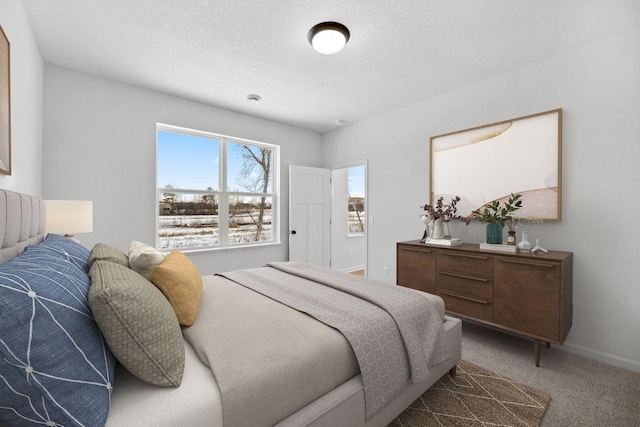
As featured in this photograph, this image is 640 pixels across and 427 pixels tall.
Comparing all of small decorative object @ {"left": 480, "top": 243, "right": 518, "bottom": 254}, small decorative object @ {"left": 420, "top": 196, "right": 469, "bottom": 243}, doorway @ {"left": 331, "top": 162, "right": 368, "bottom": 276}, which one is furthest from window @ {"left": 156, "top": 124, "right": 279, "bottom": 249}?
small decorative object @ {"left": 480, "top": 243, "right": 518, "bottom": 254}

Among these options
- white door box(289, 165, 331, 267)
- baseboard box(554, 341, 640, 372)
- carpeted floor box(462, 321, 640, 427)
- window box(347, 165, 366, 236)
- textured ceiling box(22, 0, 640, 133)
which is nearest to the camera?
carpeted floor box(462, 321, 640, 427)

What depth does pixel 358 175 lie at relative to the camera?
6.04 meters

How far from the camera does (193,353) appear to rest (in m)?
1.21

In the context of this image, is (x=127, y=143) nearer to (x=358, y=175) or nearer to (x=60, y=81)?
(x=60, y=81)

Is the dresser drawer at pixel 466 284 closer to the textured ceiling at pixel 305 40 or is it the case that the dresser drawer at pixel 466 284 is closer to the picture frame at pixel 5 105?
the textured ceiling at pixel 305 40

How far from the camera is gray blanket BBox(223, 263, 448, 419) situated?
4.48ft

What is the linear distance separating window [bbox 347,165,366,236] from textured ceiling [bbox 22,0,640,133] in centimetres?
270

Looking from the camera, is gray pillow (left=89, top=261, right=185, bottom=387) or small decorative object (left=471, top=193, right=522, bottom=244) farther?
small decorative object (left=471, top=193, right=522, bottom=244)

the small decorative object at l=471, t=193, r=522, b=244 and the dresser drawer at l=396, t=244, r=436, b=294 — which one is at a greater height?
the small decorative object at l=471, t=193, r=522, b=244

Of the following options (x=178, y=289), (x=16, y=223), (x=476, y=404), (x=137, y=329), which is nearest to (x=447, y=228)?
(x=476, y=404)

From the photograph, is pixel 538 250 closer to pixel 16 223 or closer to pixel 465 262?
pixel 465 262

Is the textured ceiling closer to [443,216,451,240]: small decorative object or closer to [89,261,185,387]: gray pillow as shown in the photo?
[443,216,451,240]: small decorative object

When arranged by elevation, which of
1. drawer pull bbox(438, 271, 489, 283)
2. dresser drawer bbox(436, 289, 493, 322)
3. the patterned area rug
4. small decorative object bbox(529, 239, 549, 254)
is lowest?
the patterned area rug

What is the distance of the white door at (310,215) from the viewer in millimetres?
4520
